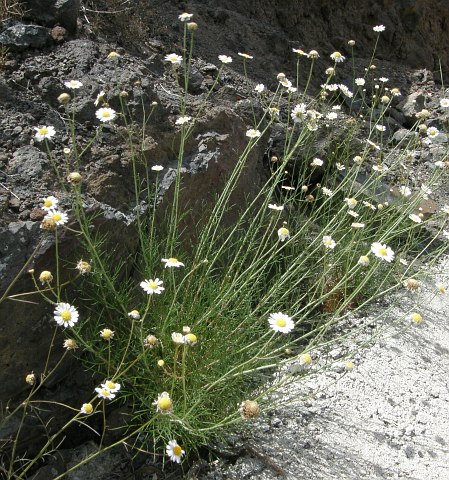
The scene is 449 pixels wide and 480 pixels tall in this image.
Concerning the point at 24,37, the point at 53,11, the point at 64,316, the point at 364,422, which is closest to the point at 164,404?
the point at 64,316

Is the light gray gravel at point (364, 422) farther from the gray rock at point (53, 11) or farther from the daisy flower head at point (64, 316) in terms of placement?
the gray rock at point (53, 11)

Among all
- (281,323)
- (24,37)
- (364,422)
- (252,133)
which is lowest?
(364,422)

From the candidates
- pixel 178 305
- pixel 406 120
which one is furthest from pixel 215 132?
pixel 406 120

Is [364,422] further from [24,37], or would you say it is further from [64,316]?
A: [24,37]

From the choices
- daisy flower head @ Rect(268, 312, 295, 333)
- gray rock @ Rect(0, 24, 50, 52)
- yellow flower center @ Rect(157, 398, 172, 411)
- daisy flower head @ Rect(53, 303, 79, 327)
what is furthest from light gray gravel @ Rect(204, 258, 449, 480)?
gray rock @ Rect(0, 24, 50, 52)

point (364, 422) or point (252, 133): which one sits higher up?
point (252, 133)

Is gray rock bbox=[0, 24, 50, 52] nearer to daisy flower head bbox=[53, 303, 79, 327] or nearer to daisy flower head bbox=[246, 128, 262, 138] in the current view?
daisy flower head bbox=[246, 128, 262, 138]
